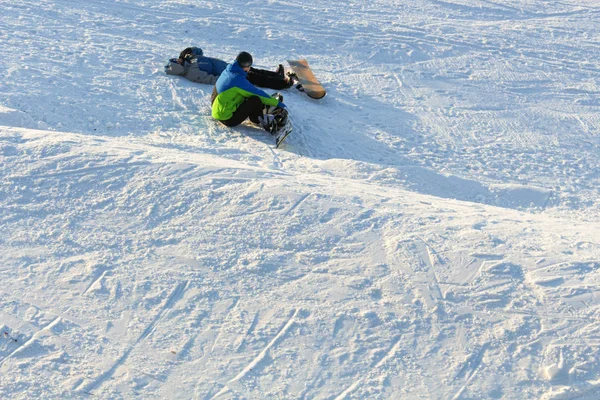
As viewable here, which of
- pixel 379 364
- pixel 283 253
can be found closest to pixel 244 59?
pixel 283 253

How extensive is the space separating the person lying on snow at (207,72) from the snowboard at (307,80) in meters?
0.24

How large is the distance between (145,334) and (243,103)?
13.9 ft

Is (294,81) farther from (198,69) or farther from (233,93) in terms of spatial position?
(233,93)

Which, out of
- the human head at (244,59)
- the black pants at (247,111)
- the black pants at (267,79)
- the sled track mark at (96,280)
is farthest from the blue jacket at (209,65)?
the sled track mark at (96,280)

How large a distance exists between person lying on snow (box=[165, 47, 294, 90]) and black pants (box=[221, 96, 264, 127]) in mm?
1380

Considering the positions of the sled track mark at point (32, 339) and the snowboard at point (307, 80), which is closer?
the sled track mark at point (32, 339)

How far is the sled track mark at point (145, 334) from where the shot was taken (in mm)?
3891

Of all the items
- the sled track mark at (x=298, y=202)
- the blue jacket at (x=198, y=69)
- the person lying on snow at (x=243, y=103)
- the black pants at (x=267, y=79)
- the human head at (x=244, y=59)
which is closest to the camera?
Answer: the sled track mark at (x=298, y=202)

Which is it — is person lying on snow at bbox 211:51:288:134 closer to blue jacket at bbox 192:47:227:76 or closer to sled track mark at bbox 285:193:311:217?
blue jacket at bbox 192:47:227:76

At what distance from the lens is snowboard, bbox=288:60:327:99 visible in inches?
364

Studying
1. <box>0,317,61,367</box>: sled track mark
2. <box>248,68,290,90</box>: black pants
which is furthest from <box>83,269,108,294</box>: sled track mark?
<box>248,68,290,90</box>: black pants

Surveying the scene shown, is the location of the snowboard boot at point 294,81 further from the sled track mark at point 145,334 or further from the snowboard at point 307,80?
the sled track mark at point 145,334

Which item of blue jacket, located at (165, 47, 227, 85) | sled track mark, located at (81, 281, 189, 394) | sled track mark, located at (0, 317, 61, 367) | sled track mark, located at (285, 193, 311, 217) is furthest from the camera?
blue jacket, located at (165, 47, 227, 85)

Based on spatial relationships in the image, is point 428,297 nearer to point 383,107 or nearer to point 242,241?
point 242,241
